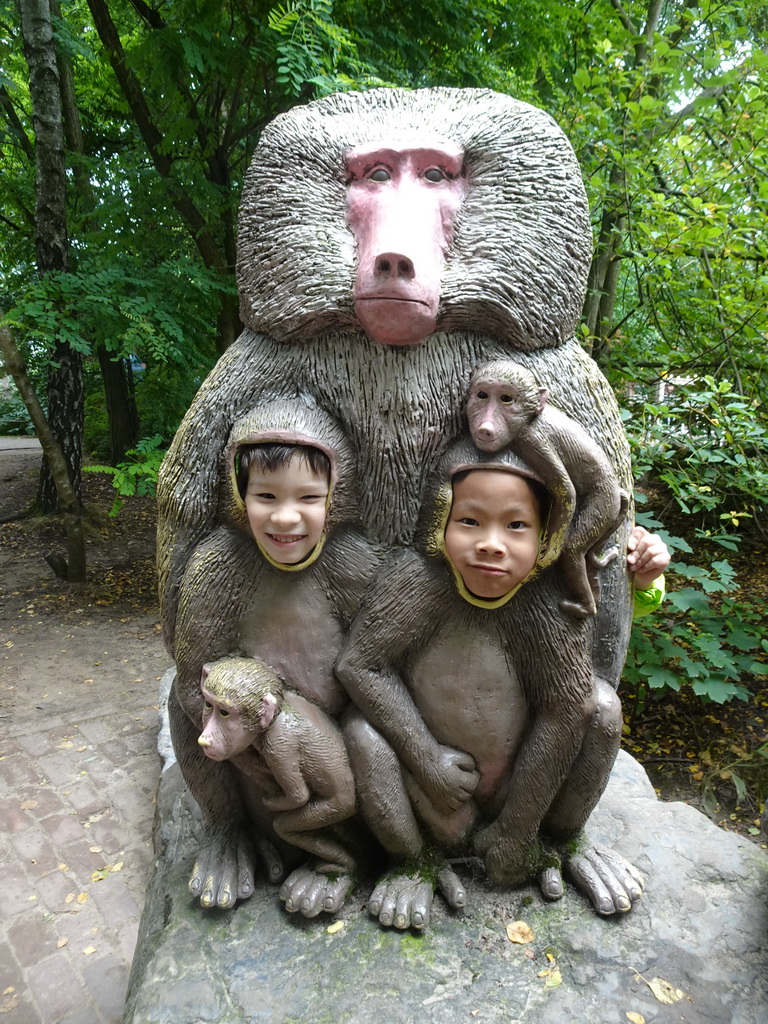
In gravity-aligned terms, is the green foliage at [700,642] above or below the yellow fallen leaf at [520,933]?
above

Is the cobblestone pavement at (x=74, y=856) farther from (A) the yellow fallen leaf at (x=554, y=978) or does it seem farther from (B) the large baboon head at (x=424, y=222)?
(B) the large baboon head at (x=424, y=222)

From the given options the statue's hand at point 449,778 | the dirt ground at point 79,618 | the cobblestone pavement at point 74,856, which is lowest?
the cobblestone pavement at point 74,856

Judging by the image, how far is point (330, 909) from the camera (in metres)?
1.80

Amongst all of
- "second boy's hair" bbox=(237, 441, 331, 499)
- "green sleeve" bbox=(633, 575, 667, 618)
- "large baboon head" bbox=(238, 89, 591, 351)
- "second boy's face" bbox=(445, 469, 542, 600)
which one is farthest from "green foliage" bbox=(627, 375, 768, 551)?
"second boy's hair" bbox=(237, 441, 331, 499)

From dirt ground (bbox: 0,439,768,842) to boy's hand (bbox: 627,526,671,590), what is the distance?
1.90 meters

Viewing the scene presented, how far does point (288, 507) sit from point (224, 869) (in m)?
1.03

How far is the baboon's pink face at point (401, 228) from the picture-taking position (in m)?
1.52

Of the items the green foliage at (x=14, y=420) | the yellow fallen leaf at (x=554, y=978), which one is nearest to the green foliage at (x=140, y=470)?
the yellow fallen leaf at (x=554, y=978)

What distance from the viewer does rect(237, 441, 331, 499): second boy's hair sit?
1607mm

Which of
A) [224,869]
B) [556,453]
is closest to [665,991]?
[224,869]

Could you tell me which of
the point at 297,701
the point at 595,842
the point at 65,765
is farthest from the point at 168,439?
the point at 595,842

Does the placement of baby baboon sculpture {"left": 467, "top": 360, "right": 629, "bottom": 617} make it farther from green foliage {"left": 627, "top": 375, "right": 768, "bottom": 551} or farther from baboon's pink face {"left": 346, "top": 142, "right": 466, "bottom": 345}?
green foliage {"left": 627, "top": 375, "right": 768, "bottom": 551}

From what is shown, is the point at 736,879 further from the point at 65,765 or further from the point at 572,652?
the point at 65,765

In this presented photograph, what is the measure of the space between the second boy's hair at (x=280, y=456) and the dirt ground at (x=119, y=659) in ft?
8.56
